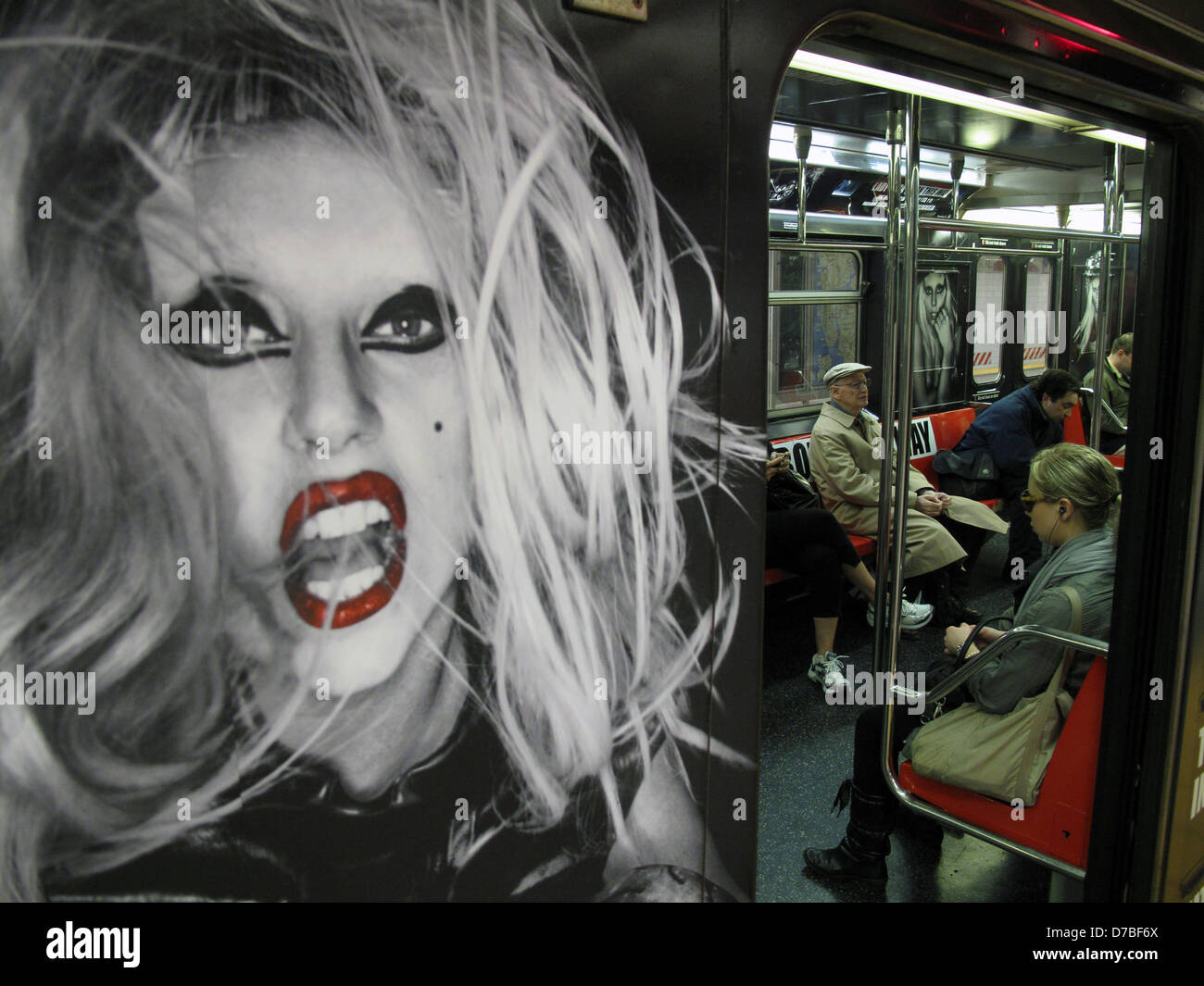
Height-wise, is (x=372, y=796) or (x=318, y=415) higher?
(x=318, y=415)

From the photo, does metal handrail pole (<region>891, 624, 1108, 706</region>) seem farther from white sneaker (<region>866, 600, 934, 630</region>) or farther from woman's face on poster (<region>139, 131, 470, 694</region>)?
white sneaker (<region>866, 600, 934, 630</region>)

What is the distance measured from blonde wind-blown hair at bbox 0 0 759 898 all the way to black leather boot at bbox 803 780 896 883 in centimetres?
178

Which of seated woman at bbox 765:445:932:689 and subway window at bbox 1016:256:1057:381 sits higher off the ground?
subway window at bbox 1016:256:1057:381

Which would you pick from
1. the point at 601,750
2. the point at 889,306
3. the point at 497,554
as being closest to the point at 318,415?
the point at 497,554

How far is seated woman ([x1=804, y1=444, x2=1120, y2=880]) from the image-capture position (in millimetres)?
2658

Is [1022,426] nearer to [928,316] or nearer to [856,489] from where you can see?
[928,316]

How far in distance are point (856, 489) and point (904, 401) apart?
2735 mm

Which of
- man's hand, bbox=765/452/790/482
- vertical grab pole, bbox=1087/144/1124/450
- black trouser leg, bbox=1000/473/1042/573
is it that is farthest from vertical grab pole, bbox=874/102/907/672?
black trouser leg, bbox=1000/473/1042/573

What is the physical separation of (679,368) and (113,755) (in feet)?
3.03
